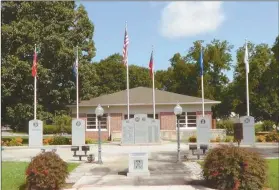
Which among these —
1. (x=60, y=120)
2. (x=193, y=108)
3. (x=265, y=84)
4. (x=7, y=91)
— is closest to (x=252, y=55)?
(x=265, y=84)

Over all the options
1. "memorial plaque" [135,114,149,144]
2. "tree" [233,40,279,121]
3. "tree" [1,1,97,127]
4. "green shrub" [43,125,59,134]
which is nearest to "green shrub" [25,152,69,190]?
"memorial plaque" [135,114,149,144]

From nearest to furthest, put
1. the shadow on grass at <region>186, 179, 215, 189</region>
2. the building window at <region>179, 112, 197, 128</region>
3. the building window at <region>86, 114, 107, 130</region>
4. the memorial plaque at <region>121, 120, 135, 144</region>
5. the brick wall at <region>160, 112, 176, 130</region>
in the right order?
the shadow on grass at <region>186, 179, 215, 189</region>, the memorial plaque at <region>121, 120, 135, 144</region>, the brick wall at <region>160, 112, 176, 130</region>, the building window at <region>179, 112, 197, 128</region>, the building window at <region>86, 114, 107, 130</region>

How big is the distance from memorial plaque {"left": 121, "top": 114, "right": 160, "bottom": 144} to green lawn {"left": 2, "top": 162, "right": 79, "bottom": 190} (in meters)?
12.3

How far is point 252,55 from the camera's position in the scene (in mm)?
58406

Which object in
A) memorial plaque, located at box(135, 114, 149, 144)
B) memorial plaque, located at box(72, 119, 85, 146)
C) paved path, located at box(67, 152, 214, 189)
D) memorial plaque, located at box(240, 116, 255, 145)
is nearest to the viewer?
paved path, located at box(67, 152, 214, 189)

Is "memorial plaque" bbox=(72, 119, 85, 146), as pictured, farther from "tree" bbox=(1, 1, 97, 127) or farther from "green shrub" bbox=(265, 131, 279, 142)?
"green shrub" bbox=(265, 131, 279, 142)

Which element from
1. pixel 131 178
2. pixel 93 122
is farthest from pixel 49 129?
pixel 131 178

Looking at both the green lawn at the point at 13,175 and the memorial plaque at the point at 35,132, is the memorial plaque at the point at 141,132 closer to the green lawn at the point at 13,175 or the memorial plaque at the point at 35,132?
the memorial plaque at the point at 35,132

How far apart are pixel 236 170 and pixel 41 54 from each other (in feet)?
86.2

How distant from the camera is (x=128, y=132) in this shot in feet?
105

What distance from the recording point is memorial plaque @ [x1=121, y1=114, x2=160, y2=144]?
104 ft

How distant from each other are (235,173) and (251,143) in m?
16.2

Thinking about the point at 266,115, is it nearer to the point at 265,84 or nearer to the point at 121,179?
the point at 265,84

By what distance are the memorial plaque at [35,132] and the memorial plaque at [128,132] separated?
6.74 metres
